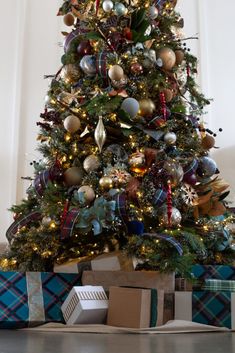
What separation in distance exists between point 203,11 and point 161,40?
5.12ft

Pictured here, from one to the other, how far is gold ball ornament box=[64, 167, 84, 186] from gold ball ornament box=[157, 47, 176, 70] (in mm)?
550

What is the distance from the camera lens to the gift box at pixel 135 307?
1253 millimetres

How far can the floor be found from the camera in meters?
0.89

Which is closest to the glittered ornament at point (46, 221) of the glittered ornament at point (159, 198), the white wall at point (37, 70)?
the glittered ornament at point (159, 198)

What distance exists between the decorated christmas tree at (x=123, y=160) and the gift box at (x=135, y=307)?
0.12 m

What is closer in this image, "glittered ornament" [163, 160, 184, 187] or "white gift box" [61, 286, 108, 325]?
"white gift box" [61, 286, 108, 325]

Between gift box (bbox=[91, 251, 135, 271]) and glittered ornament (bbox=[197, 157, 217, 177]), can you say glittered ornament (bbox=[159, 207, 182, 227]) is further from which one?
glittered ornament (bbox=[197, 157, 217, 177])

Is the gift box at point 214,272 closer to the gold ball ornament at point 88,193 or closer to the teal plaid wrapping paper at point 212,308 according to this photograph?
the teal plaid wrapping paper at point 212,308

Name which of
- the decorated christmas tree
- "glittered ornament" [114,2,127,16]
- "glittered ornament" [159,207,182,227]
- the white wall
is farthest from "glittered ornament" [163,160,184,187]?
the white wall

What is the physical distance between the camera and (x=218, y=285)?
4.65 ft

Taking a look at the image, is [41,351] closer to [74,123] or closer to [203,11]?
[74,123]

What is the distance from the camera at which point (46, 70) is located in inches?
126

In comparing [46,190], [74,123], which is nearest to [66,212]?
[46,190]

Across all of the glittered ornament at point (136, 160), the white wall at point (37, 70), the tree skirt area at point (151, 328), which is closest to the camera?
the tree skirt area at point (151, 328)
